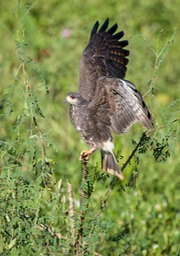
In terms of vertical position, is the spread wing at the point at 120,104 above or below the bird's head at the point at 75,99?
below

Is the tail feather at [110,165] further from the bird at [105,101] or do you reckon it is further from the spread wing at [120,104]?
the spread wing at [120,104]

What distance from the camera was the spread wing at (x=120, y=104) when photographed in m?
4.80

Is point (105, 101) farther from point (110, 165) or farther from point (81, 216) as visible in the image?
point (81, 216)

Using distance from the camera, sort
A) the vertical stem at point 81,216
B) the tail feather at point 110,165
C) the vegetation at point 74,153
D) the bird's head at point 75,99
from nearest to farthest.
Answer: the vegetation at point 74,153
the vertical stem at point 81,216
the tail feather at point 110,165
the bird's head at point 75,99

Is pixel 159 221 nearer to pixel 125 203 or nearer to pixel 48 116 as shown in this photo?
pixel 125 203

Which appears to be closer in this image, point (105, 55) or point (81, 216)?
point (81, 216)

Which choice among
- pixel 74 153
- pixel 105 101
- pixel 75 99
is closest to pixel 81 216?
pixel 105 101

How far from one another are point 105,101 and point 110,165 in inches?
14.6

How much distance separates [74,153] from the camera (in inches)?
279

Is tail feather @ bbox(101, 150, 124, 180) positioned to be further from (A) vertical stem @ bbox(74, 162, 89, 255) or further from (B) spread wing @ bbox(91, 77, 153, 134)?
(A) vertical stem @ bbox(74, 162, 89, 255)

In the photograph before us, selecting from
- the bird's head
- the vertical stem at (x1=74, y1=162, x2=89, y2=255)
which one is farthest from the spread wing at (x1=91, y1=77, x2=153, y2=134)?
the vertical stem at (x1=74, y1=162, x2=89, y2=255)

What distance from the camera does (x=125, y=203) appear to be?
616 centimetres

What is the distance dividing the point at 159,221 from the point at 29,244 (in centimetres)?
188

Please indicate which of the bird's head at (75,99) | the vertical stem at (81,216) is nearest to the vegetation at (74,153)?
the vertical stem at (81,216)
